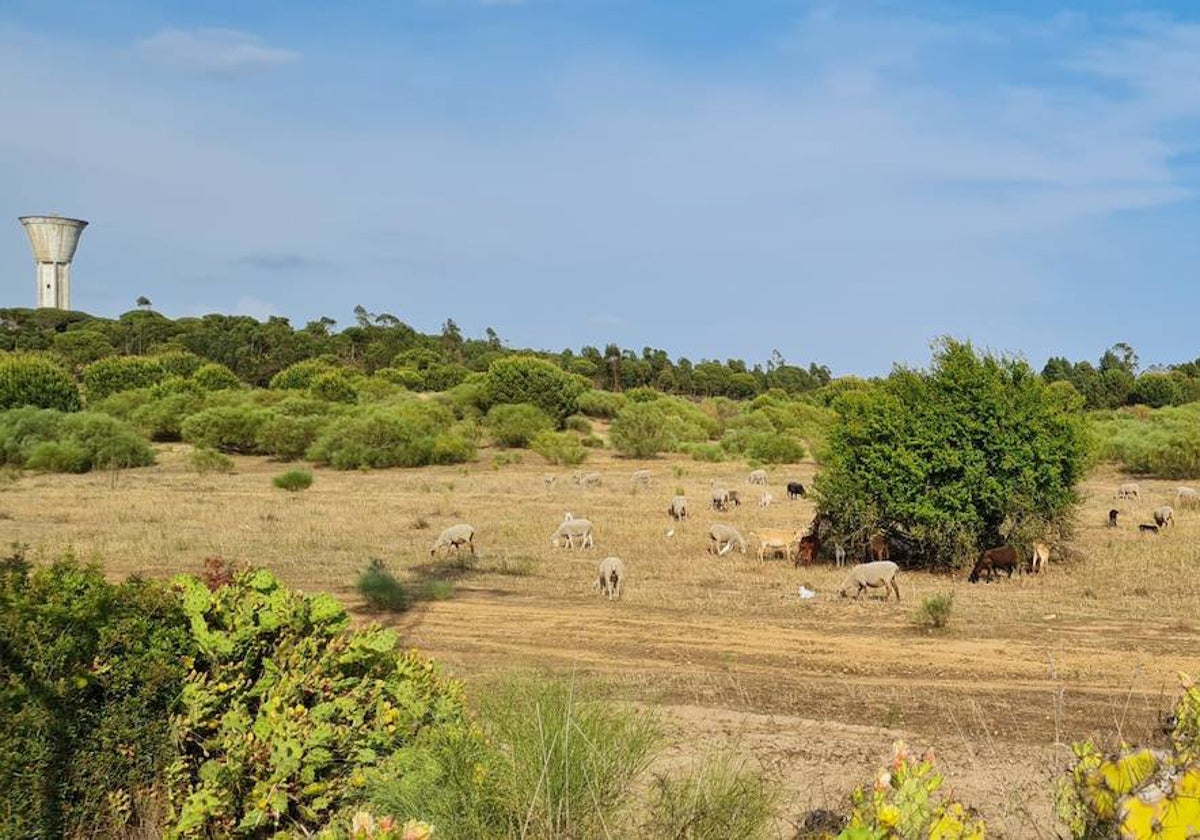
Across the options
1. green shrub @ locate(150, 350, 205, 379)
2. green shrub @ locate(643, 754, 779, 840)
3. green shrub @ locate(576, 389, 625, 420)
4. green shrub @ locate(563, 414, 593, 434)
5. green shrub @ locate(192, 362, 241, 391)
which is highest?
green shrub @ locate(150, 350, 205, 379)

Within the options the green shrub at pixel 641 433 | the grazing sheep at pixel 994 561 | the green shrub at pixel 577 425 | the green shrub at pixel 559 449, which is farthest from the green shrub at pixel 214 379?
the grazing sheep at pixel 994 561

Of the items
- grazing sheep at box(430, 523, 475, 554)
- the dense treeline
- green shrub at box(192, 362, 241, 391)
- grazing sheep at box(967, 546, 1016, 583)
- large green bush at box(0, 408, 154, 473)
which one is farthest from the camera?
the dense treeline

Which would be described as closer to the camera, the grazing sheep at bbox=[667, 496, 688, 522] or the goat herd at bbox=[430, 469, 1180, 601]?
the goat herd at bbox=[430, 469, 1180, 601]

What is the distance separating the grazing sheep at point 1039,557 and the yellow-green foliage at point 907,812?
17.4m

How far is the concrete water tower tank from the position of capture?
Result: 114250 mm

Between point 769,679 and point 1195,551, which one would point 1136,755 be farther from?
point 1195,551

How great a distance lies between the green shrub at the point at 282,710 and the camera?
5609 millimetres

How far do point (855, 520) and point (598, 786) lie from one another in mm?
17812

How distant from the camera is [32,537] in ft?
76.4

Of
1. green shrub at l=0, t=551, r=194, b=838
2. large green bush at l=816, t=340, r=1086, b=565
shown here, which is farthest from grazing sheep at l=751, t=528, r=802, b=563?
green shrub at l=0, t=551, r=194, b=838

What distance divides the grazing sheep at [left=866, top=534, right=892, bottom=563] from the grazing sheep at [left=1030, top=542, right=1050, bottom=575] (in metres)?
2.70

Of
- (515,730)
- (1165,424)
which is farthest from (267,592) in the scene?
(1165,424)

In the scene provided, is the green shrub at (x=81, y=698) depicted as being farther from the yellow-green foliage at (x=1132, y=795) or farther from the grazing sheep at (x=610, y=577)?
the grazing sheep at (x=610, y=577)

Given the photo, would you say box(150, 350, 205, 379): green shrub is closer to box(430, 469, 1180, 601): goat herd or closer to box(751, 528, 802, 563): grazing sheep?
box(430, 469, 1180, 601): goat herd
